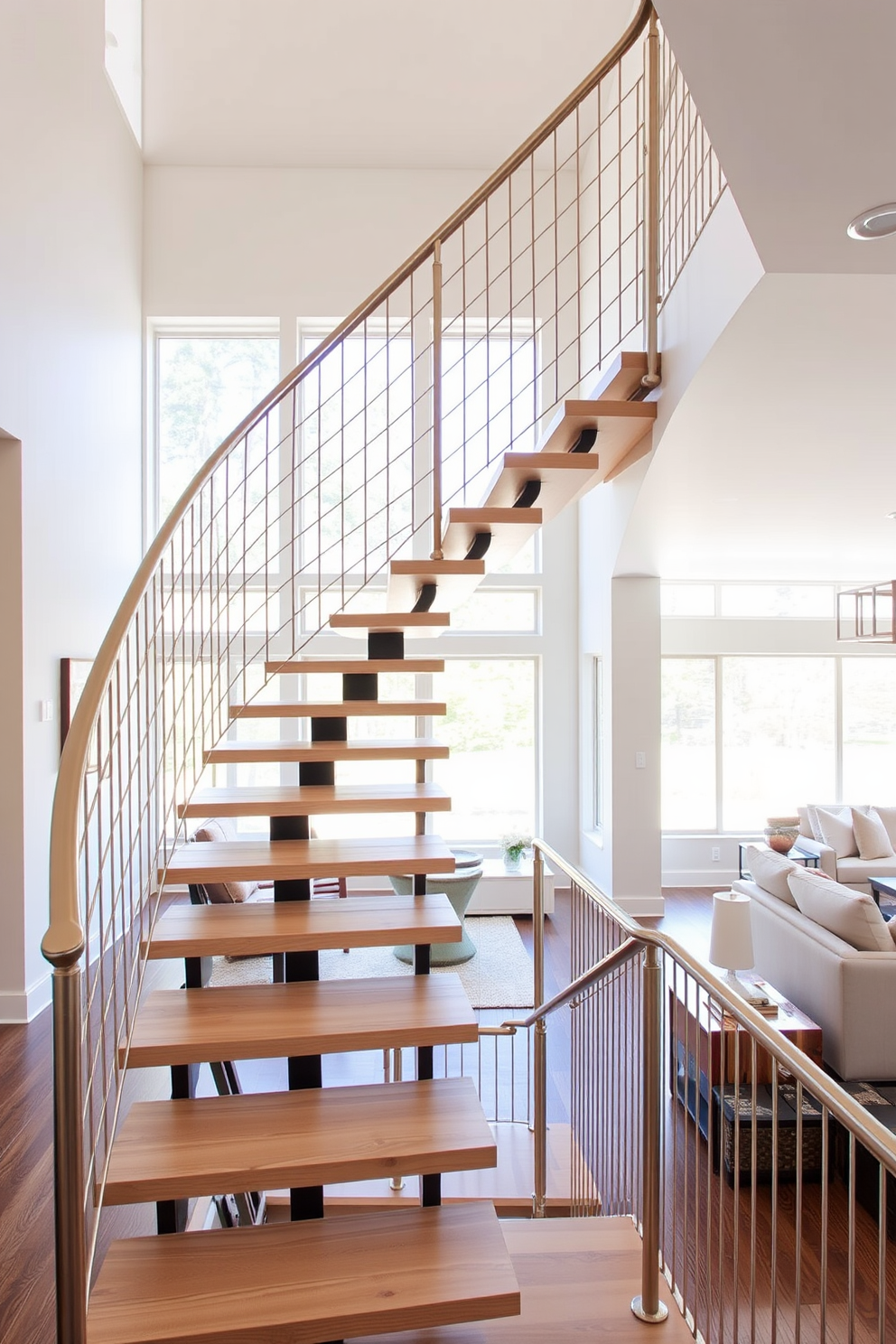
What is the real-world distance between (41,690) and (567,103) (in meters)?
3.85

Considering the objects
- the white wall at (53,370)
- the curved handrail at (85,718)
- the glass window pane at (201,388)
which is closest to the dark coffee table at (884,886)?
the curved handrail at (85,718)

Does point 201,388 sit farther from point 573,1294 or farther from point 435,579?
point 573,1294

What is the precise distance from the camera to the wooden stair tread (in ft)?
5.78

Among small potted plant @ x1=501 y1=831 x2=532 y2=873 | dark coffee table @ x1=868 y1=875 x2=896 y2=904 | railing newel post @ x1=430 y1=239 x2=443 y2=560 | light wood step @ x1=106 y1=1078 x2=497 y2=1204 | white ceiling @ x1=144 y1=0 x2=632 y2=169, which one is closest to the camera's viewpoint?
light wood step @ x1=106 y1=1078 x2=497 y2=1204

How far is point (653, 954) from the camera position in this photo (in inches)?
82.0

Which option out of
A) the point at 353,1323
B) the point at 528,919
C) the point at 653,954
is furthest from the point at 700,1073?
the point at 528,919

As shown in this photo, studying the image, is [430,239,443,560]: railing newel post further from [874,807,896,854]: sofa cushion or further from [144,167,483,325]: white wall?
[874,807,896,854]: sofa cushion

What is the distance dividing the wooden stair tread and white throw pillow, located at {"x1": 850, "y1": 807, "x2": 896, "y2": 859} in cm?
569

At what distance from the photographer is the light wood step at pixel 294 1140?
1.97 m

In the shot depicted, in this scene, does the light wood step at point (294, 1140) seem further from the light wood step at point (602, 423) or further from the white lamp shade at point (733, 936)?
the light wood step at point (602, 423)

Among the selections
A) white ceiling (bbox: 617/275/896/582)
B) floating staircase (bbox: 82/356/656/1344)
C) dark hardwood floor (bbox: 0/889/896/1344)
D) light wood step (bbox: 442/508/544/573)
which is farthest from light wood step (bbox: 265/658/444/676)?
dark hardwood floor (bbox: 0/889/896/1344)

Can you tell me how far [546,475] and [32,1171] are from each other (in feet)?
10.8

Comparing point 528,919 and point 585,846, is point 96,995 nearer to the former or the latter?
point 528,919

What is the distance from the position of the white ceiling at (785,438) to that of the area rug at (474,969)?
280cm
